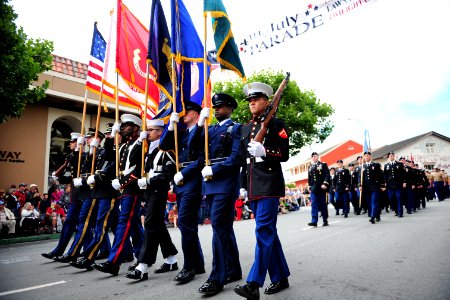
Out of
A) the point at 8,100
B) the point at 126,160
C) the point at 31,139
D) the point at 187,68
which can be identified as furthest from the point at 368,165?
the point at 31,139

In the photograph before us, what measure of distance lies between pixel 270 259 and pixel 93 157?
3.99 metres

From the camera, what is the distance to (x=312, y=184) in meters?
10.8

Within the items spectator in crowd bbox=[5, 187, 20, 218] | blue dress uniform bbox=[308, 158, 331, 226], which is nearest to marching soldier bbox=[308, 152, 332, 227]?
blue dress uniform bbox=[308, 158, 331, 226]

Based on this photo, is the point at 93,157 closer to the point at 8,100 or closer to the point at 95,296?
the point at 95,296

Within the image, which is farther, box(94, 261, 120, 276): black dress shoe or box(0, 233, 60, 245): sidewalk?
box(0, 233, 60, 245): sidewalk

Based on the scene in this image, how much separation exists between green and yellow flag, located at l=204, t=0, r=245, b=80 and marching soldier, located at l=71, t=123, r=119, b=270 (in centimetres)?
213

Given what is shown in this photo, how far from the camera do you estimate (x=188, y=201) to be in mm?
4336

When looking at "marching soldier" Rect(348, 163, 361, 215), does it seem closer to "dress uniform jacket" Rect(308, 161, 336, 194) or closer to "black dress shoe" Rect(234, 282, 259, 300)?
"dress uniform jacket" Rect(308, 161, 336, 194)

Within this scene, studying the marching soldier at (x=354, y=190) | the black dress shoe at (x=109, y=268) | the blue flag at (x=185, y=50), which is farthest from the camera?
the marching soldier at (x=354, y=190)

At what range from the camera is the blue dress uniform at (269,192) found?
349 cm

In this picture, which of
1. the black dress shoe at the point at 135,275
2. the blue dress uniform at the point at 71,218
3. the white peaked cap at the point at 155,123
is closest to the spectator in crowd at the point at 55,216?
the blue dress uniform at the point at 71,218

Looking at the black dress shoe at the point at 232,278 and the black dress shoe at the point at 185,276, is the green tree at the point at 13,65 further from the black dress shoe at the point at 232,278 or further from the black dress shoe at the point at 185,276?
the black dress shoe at the point at 232,278

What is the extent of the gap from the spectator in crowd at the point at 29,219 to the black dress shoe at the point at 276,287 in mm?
11167

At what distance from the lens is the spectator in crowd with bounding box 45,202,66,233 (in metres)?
12.5
